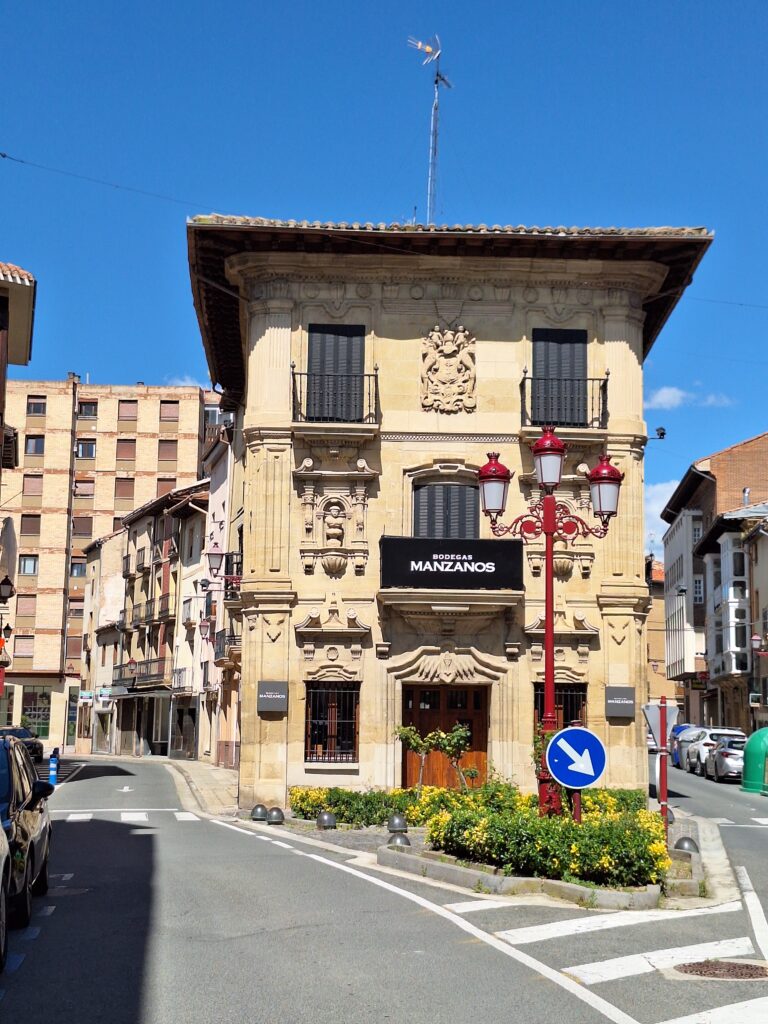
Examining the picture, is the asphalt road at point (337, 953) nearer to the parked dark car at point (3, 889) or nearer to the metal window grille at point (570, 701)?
the parked dark car at point (3, 889)

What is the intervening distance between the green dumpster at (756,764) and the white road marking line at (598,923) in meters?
22.2

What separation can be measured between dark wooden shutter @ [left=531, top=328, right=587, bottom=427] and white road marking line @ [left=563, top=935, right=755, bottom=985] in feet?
56.8

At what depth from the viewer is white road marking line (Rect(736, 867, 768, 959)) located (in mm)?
11172

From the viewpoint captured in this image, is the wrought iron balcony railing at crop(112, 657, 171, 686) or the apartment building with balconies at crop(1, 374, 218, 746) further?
the apartment building with balconies at crop(1, 374, 218, 746)

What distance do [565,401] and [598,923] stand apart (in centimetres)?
1721

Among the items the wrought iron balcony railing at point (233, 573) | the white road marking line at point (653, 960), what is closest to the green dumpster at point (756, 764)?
the wrought iron balcony railing at point (233, 573)

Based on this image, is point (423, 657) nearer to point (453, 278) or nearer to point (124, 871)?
point (453, 278)

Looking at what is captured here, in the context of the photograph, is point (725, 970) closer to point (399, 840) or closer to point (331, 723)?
point (399, 840)

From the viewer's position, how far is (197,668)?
182ft

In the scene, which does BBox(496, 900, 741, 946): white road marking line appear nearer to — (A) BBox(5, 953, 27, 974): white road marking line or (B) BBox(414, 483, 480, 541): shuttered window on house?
(A) BBox(5, 953, 27, 974): white road marking line

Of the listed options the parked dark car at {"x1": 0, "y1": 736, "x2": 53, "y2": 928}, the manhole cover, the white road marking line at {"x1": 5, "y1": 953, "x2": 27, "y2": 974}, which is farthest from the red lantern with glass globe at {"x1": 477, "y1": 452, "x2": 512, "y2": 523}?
the white road marking line at {"x1": 5, "y1": 953, "x2": 27, "y2": 974}

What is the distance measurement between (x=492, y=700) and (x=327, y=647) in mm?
3566

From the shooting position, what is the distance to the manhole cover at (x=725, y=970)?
31.0ft

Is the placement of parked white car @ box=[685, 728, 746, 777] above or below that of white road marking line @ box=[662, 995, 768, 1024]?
above
